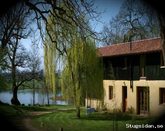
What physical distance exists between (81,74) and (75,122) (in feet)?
2.52

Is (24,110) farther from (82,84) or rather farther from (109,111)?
(109,111)

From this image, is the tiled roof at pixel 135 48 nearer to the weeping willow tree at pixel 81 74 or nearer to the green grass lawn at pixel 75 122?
the weeping willow tree at pixel 81 74

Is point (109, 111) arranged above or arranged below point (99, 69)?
below

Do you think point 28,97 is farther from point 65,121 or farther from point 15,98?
point 65,121

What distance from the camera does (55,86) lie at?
4.06 meters

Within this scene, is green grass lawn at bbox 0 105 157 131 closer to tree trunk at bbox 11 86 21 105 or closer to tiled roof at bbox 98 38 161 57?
tree trunk at bbox 11 86 21 105

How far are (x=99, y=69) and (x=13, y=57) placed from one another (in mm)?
1320

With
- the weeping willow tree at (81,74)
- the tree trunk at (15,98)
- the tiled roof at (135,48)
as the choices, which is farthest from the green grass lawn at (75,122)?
the tiled roof at (135,48)

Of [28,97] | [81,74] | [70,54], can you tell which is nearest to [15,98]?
[28,97]

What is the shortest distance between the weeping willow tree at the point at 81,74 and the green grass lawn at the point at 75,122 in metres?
0.14

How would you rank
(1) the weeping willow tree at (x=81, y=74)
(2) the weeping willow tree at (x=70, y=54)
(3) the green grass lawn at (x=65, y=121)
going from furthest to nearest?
(1) the weeping willow tree at (x=81, y=74), (2) the weeping willow tree at (x=70, y=54), (3) the green grass lawn at (x=65, y=121)

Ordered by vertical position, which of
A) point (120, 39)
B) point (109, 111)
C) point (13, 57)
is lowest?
point (109, 111)

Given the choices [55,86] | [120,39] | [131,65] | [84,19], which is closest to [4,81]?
[55,86]

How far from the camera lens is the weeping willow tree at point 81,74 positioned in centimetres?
388
